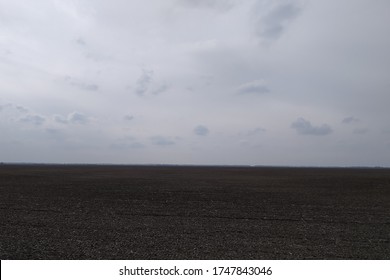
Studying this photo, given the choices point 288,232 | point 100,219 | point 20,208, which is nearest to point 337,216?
point 288,232

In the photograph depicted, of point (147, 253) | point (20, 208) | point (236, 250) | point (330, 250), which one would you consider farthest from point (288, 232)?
point (20, 208)

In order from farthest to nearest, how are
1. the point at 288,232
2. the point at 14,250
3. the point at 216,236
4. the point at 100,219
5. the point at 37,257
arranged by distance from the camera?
the point at 100,219 → the point at 288,232 → the point at 216,236 → the point at 14,250 → the point at 37,257

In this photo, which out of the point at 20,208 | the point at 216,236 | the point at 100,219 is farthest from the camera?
the point at 20,208

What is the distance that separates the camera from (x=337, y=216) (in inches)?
831

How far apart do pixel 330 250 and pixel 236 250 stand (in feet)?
11.6

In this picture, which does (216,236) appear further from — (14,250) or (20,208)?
(20,208)

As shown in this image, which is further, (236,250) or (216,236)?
(216,236)

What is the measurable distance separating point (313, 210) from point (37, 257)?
18.5m

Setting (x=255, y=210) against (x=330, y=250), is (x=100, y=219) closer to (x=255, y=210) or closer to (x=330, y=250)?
(x=255, y=210)

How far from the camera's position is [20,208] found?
23125 millimetres
